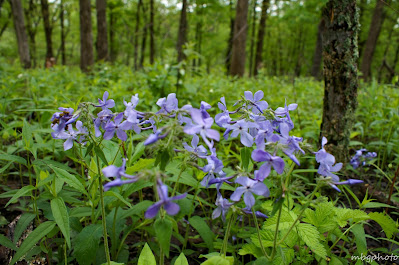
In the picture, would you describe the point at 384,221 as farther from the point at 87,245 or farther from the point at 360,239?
the point at 87,245

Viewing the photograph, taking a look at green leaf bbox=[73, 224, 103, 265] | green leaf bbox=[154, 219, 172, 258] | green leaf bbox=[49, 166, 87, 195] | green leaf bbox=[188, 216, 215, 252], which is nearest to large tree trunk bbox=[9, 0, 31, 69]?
green leaf bbox=[49, 166, 87, 195]

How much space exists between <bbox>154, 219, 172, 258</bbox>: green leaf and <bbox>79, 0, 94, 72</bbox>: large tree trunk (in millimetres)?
9274

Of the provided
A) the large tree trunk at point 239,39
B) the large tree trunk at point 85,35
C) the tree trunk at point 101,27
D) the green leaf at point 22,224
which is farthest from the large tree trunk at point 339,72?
the tree trunk at point 101,27

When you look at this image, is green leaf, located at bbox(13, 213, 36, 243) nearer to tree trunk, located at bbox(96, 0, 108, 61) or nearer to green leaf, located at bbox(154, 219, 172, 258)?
Result: green leaf, located at bbox(154, 219, 172, 258)

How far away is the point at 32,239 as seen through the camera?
52.8 inches

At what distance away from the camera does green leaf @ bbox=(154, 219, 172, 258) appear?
34.0 inches

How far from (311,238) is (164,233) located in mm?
802

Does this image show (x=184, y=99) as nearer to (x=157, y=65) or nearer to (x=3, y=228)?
(x=157, y=65)

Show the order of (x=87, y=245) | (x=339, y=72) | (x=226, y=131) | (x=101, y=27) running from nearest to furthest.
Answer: (x=226, y=131)
(x=87, y=245)
(x=339, y=72)
(x=101, y=27)

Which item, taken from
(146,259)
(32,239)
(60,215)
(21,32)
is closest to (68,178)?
(60,215)

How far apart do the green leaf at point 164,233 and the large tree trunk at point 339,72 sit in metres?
2.11

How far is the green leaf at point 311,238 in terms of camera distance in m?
1.26

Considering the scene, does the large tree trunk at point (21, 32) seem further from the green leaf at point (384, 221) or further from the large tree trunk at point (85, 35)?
the green leaf at point (384, 221)

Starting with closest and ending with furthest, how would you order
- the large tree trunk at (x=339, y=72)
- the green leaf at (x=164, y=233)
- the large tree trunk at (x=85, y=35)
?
the green leaf at (x=164, y=233), the large tree trunk at (x=339, y=72), the large tree trunk at (x=85, y=35)
